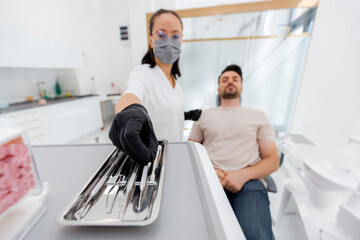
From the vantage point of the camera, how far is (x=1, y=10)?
2.06 metres

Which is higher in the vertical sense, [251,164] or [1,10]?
[1,10]

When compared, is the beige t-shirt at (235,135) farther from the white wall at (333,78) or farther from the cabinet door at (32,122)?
the cabinet door at (32,122)

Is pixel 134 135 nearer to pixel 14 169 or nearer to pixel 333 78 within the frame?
pixel 14 169

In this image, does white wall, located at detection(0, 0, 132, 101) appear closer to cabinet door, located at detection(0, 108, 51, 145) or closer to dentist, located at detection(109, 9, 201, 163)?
cabinet door, located at detection(0, 108, 51, 145)

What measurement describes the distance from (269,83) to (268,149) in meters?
1.86

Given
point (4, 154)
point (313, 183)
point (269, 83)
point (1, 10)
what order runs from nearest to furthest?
point (4, 154) → point (313, 183) → point (1, 10) → point (269, 83)

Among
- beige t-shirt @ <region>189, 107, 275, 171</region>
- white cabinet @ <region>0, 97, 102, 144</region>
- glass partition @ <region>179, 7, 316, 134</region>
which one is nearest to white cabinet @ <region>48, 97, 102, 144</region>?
white cabinet @ <region>0, 97, 102, 144</region>

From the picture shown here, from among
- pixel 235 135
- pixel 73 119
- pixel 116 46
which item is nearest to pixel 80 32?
pixel 116 46

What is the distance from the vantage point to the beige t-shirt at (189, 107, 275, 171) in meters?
1.17

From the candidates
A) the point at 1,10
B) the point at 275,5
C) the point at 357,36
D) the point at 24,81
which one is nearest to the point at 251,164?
the point at 357,36

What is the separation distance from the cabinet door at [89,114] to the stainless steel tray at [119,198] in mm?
2772

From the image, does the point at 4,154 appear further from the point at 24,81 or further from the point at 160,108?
the point at 24,81

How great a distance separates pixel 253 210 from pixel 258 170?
10.8 inches

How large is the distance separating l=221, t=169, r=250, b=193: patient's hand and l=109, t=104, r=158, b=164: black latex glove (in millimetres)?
709
